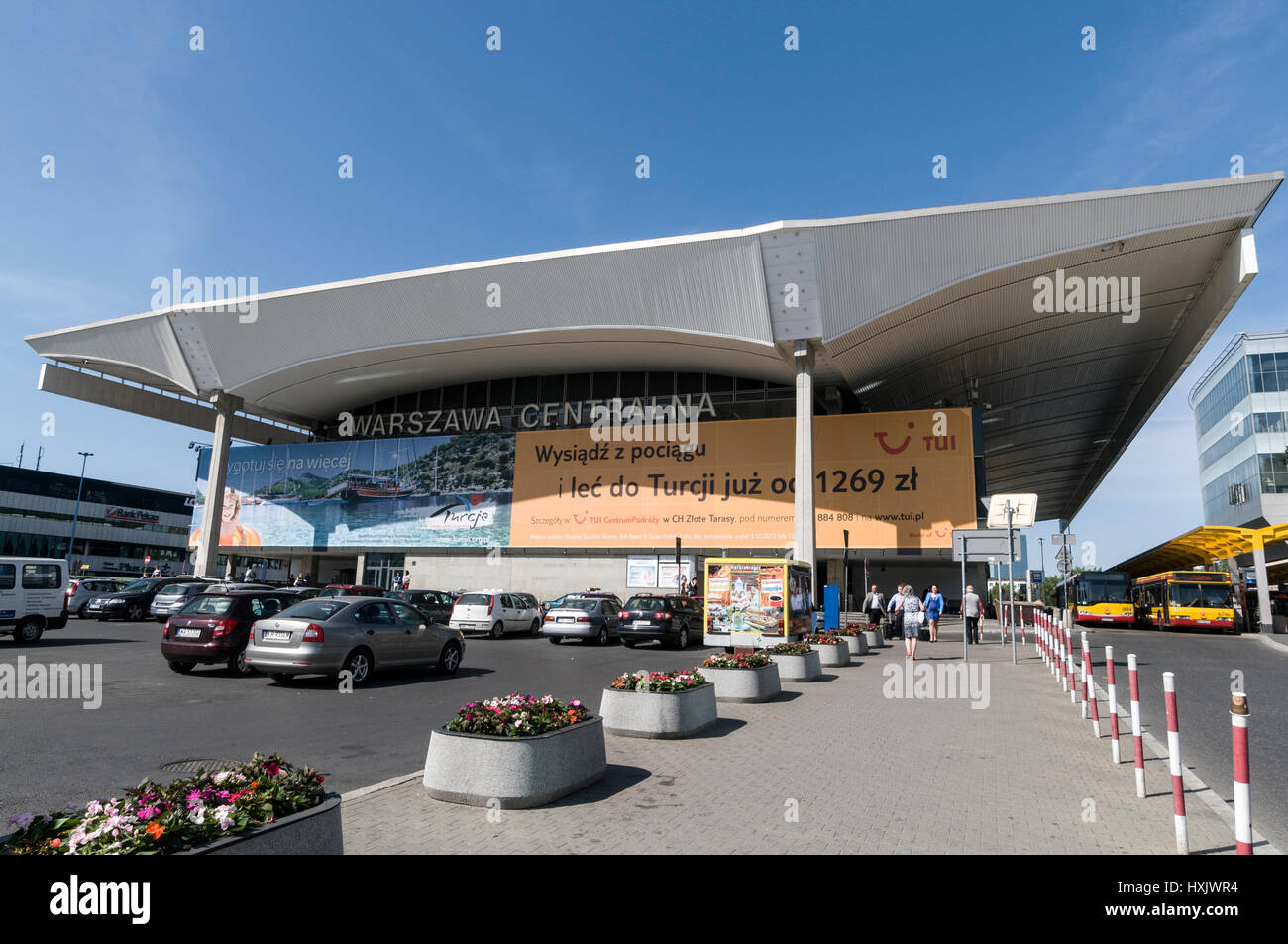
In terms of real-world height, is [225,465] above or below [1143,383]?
below

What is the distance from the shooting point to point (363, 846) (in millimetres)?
4734

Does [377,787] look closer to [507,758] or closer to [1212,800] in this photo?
[507,758]

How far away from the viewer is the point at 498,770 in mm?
5801

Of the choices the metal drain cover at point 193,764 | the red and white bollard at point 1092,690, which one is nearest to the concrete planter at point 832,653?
the red and white bollard at point 1092,690

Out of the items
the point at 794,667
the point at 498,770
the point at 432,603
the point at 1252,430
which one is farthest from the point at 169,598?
the point at 1252,430

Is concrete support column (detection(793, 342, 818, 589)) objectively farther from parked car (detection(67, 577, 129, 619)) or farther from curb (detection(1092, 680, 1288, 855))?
parked car (detection(67, 577, 129, 619))

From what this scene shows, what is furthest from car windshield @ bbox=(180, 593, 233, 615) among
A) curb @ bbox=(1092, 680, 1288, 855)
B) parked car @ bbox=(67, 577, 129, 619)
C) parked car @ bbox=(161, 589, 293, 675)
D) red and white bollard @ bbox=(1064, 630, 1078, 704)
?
parked car @ bbox=(67, 577, 129, 619)

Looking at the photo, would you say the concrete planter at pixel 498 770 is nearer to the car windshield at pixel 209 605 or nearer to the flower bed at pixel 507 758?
the flower bed at pixel 507 758

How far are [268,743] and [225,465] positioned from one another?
45461 millimetres

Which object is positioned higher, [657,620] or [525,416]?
[525,416]

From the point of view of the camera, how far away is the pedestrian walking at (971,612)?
20009 mm

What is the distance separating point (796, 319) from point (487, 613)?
→ 16.6 metres
